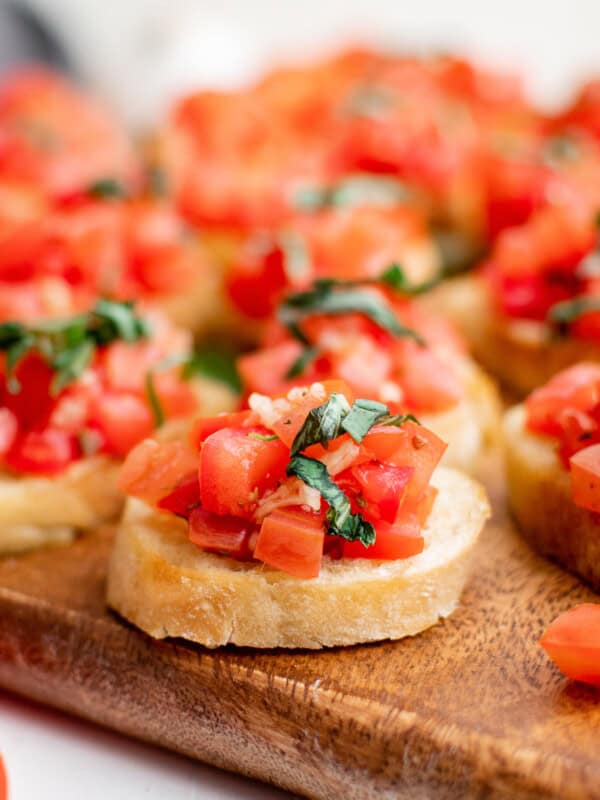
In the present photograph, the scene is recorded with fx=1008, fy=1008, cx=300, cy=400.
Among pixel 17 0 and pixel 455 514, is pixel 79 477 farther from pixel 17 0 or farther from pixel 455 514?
pixel 17 0

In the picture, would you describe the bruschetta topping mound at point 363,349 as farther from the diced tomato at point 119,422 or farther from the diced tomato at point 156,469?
the diced tomato at point 156,469

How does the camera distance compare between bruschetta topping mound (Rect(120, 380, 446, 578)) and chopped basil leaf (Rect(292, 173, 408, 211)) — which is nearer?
bruschetta topping mound (Rect(120, 380, 446, 578))

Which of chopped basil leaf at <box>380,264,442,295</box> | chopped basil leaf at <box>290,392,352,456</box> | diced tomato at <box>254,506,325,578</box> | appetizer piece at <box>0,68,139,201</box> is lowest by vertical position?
appetizer piece at <box>0,68,139,201</box>

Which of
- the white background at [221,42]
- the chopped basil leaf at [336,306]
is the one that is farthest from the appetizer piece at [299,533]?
the chopped basil leaf at [336,306]

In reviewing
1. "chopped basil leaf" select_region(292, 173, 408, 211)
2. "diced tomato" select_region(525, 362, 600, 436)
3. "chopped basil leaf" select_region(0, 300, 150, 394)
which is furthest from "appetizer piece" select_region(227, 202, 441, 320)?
"diced tomato" select_region(525, 362, 600, 436)

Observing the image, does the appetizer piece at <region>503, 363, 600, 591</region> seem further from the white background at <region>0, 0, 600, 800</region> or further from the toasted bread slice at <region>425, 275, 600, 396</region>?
the white background at <region>0, 0, 600, 800</region>

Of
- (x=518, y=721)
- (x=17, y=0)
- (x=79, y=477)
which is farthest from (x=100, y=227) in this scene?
(x=17, y=0)

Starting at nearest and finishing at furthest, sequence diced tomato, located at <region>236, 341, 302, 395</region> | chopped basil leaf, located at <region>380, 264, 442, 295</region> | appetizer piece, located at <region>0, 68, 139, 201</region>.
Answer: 1. diced tomato, located at <region>236, 341, 302, 395</region>
2. chopped basil leaf, located at <region>380, 264, 442, 295</region>
3. appetizer piece, located at <region>0, 68, 139, 201</region>
